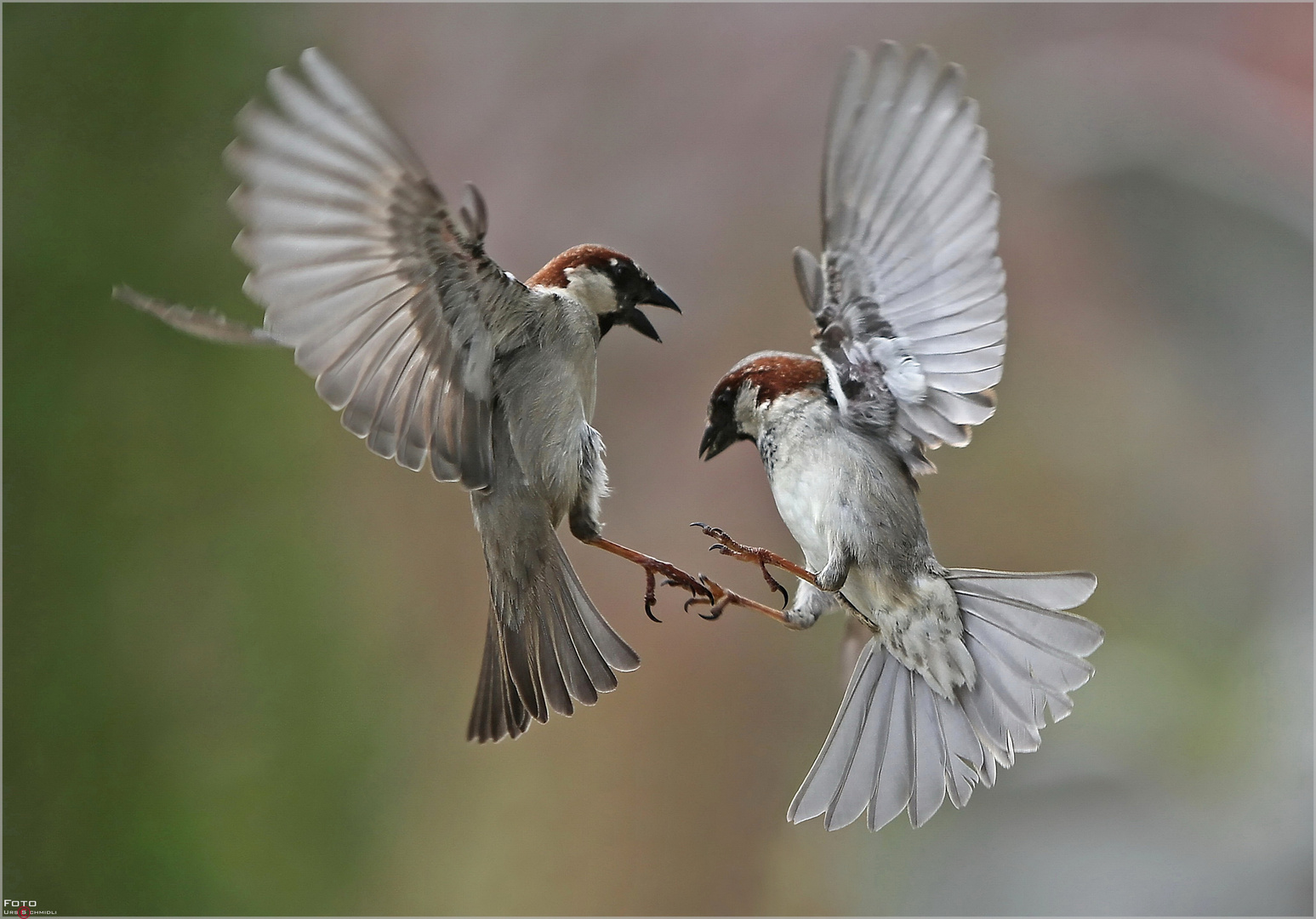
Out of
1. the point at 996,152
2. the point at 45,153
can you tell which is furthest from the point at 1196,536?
the point at 45,153

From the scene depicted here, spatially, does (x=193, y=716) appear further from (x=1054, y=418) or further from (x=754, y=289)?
(x=1054, y=418)

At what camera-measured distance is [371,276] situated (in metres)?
0.94

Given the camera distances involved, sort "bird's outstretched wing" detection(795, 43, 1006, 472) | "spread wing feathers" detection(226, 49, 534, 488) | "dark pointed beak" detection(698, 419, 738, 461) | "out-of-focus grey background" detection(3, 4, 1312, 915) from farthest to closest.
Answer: "out-of-focus grey background" detection(3, 4, 1312, 915) → "dark pointed beak" detection(698, 419, 738, 461) → "bird's outstretched wing" detection(795, 43, 1006, 472) → "spread wing feathers" detection(226, 49, 534, 488)

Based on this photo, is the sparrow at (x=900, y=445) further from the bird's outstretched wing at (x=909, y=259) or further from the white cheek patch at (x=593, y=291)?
the white cheek patch at (x=593, y=291)

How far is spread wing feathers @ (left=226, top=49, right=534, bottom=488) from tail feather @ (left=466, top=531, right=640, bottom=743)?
0.18 metres

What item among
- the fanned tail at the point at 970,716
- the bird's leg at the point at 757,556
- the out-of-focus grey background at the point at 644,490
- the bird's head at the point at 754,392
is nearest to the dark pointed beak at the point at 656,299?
the bird's head at the point at 754,392

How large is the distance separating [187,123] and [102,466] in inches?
35.7

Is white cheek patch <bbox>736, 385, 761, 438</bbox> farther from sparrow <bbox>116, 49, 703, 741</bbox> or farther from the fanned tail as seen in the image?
the fanned tail

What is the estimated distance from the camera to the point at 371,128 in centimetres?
85

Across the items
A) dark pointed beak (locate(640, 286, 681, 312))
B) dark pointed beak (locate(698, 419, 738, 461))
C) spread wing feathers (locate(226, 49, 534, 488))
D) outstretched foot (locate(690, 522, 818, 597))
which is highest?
dark pointed beak (locate(640, 286, 681, 312))

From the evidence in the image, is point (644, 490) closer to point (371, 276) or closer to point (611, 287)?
point (611, 287)

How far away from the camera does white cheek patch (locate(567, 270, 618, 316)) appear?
45.4 inches

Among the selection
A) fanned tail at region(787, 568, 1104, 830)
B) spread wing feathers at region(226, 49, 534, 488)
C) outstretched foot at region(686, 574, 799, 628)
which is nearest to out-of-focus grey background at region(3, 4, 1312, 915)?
fanned tail at region(787, 568, 1104, 830)

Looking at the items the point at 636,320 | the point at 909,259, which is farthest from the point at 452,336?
the point at 909,259
